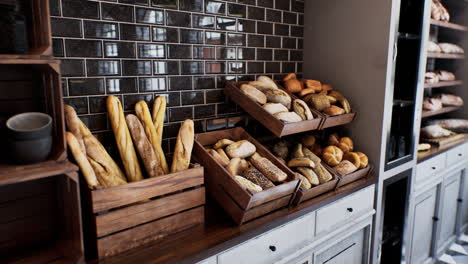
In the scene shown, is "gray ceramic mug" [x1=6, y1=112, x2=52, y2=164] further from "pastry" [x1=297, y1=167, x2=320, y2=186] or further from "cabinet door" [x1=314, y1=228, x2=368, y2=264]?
"cabinet door" [x1=314, y1=228, x2=368, y2=264]

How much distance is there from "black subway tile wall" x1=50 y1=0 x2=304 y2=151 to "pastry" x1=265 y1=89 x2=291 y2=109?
25 centimetres

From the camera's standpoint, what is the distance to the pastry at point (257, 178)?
1577 mm

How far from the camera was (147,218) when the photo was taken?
1286mm

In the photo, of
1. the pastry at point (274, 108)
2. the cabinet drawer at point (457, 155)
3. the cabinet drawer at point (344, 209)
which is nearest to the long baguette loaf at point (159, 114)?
the pastry at point (274, 108)

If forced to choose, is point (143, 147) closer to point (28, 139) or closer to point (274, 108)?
point (28, 139)

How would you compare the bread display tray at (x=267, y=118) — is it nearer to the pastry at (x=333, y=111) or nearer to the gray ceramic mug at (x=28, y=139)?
the pastry at (x=333, y=111)

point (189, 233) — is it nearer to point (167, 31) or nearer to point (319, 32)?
point (167, 31)

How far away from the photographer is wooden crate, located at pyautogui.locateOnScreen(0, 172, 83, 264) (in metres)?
1.22

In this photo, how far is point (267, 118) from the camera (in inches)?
71.2

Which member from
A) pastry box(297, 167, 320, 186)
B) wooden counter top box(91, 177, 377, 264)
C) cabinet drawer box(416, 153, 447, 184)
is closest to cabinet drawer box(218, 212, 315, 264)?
wooden counter top box(91, 177, 377, 264)

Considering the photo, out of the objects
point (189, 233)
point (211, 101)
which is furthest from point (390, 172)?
point (189, 233)

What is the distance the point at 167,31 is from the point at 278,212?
105cm

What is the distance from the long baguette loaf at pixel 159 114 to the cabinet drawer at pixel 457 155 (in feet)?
8.25

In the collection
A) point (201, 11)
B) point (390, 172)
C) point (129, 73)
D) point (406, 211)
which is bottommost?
point (406, 211)
